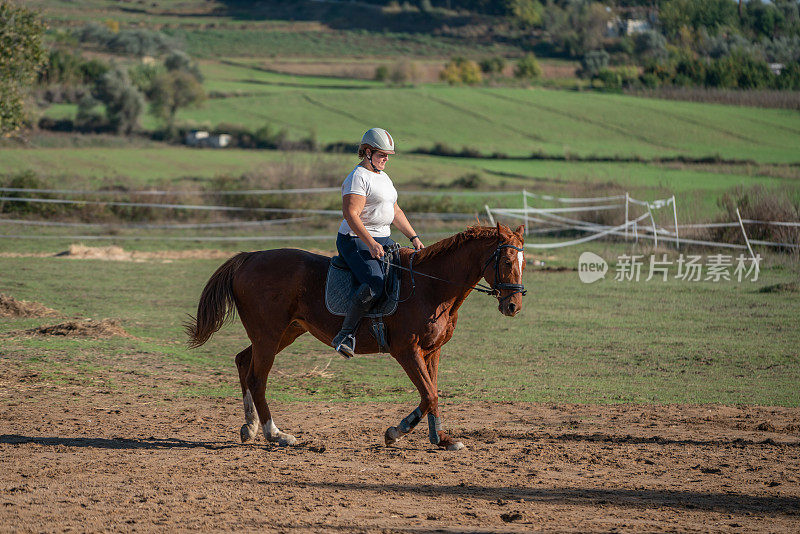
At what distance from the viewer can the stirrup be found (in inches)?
268

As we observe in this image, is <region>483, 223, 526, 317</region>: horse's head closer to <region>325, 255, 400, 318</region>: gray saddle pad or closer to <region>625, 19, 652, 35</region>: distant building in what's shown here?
<region>325, 255, 400, 318</region>: gray saddle pad

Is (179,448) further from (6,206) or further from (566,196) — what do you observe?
(566,196)

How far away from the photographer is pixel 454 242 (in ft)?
23.0

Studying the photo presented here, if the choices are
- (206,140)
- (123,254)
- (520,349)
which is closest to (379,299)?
(520,349)

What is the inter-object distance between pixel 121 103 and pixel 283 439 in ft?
164

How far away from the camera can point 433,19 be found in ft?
298

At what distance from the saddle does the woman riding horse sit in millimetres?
86

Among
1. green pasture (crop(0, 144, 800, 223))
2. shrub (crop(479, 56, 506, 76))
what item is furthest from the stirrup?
shrub (crop(479, 56, 506, 76))

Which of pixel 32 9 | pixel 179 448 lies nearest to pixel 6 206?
pixel 32 9

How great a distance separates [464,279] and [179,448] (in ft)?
9.14

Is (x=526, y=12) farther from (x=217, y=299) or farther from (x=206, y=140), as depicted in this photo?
(x=217, y=299)

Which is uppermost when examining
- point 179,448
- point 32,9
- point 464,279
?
point 32,9

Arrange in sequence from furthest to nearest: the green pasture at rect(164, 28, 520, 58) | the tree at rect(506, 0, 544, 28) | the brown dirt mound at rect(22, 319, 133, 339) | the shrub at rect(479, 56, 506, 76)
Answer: the green pasture at rect(164, 28, 520, 58) → the shrub at rect(479, 56, 506, 76) → the tree at rect(506, 0, 544, 28) → the brown dirt mound at rect(22, 319, 133, 339)

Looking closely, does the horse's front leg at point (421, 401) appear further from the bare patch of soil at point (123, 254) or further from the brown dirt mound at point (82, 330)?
the bare patch of soil at point (123, 254)
